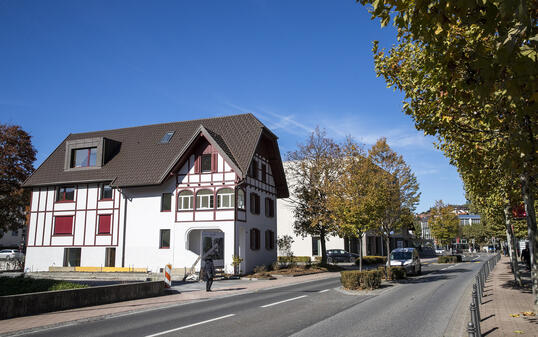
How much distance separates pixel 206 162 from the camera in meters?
31.7

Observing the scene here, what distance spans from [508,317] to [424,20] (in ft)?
27.4

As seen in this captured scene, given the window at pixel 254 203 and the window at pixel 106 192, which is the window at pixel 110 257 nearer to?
the window at pixel 106 192

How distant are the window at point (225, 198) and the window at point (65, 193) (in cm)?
1462

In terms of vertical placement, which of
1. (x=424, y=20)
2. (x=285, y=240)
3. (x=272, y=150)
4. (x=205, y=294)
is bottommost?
(x=205, y=294)

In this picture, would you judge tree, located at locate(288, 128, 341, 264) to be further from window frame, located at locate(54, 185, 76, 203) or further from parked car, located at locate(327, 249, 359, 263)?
window frame, located at locate(54, 185, 76, 203)

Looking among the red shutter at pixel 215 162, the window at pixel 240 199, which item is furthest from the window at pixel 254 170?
the red shutter at pixel 215 162

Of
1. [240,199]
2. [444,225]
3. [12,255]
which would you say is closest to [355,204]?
[240,199]

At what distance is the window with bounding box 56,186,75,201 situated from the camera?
35.5 meters

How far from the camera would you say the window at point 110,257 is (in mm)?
33000

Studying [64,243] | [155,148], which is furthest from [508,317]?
[64,243]

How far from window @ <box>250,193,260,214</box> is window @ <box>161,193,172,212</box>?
668cm

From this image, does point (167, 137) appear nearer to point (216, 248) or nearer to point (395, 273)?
point (216, 248)

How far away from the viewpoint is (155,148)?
117 feet

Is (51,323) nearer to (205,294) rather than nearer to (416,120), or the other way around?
(205,294)
